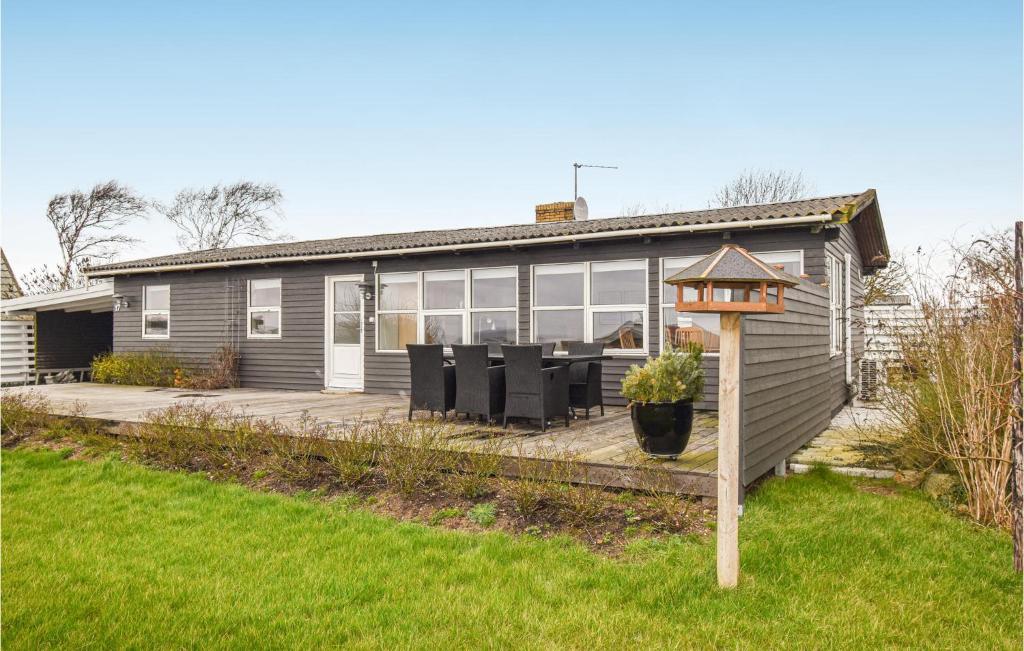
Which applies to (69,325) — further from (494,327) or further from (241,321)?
(494,327)

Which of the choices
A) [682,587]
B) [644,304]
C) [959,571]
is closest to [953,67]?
Result: [644,304]

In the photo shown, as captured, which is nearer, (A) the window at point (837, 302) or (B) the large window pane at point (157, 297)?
(A) the window at point (837, 302)

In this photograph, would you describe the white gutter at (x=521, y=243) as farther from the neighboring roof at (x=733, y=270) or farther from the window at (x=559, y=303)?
the neighboring roof at (x=733, y=270)

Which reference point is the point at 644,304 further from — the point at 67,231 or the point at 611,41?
the point at 67,231

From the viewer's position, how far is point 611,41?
451 inches

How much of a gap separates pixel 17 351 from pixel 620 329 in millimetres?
12895

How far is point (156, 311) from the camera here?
12.7m

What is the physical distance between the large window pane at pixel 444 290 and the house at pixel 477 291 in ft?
0.07

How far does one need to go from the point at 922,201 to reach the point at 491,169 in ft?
32.4

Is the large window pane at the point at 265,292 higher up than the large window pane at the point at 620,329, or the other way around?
the large window pane at the point at 265,292

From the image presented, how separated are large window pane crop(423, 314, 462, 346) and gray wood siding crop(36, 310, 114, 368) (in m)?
9.75

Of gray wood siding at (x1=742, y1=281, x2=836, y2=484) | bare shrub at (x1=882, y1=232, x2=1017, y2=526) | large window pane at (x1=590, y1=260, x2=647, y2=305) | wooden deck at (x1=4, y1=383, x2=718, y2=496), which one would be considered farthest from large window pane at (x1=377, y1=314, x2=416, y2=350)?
bare shrub at (x1=882, y1=232, x2=1017, y2=526)

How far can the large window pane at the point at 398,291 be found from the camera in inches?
391

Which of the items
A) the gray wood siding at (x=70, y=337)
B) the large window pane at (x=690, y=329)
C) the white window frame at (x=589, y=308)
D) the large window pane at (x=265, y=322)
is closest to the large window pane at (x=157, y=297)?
the large window pane at (x=265, y=322)
